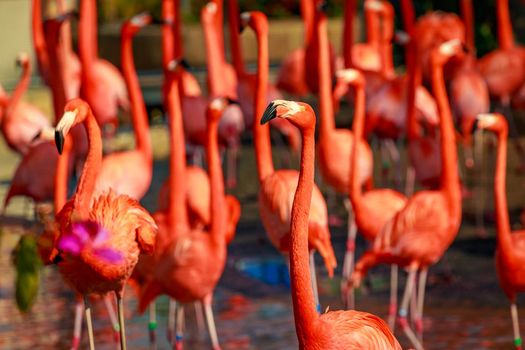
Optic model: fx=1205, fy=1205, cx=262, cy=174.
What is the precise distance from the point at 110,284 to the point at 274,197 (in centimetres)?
138

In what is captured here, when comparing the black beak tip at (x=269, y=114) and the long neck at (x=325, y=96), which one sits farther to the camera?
the long neck at (x=325, y=96)

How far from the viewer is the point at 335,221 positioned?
906 cm

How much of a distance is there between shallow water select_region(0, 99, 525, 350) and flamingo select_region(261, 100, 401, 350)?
194 centimetres

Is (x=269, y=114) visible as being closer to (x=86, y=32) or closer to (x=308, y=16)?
(x=86, y=32)

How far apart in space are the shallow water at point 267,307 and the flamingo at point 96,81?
1498 millimetres

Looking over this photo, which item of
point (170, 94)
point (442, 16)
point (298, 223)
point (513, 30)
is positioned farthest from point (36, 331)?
point (513, 30)

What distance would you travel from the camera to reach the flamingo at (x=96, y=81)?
9250 millimetres

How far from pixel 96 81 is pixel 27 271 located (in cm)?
735

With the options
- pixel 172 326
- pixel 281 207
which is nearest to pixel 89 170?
pixel 281 207

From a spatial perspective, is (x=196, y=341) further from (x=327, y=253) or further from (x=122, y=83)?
(x=122, y=83)

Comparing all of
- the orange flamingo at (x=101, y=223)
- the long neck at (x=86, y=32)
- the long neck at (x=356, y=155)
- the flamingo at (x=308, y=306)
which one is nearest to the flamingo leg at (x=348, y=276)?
the long neck at (x=356, y=155)

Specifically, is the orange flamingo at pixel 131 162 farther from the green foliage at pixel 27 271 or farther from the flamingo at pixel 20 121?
the green foliage at pixel 27 271

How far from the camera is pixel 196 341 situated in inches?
252

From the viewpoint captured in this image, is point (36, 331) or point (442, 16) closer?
point (36, 331)
